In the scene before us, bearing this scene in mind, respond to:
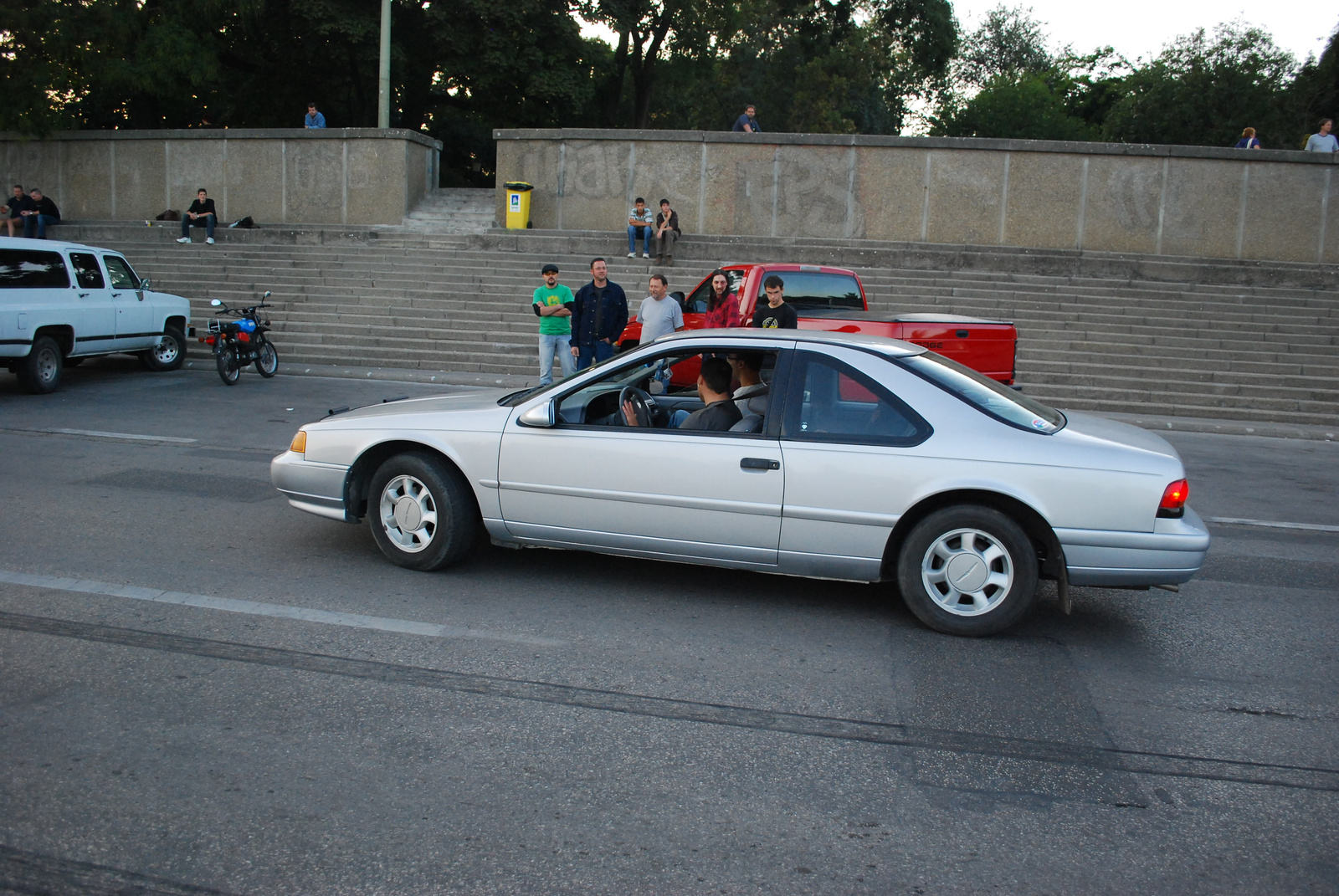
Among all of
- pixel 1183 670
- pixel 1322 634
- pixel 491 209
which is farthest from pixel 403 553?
pixel 491 209

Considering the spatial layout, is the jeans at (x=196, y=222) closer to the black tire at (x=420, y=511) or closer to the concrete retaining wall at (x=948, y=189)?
the concrete retaining wall at (x=948, y=189)

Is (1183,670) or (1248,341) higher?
(1248,341)

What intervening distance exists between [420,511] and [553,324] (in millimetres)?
6398

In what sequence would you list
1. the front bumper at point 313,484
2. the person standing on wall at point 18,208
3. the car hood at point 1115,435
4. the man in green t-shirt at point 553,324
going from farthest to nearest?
1. the person standing on wall at point 18,208
2. the man in green t-shirt at point 553,324
3. the front bumper at point 313,484
4. the car hood at point 1115,435

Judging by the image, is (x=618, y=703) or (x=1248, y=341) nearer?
(x=618, y=703)

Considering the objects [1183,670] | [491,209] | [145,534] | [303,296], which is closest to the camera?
[1183,670]

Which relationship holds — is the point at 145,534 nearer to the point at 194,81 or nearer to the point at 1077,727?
the point at 1077,727

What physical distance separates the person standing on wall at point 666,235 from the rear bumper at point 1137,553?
1641cm

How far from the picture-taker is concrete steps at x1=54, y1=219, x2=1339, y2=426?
1571cm

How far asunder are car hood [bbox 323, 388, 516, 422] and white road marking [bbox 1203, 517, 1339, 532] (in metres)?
5.64

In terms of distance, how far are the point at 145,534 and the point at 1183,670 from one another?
593 centimetres

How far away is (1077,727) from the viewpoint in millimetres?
4242

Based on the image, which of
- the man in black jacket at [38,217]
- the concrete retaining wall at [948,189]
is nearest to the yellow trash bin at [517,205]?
the concrete retaining wall at [948,189]

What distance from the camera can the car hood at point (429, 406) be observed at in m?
6.10
